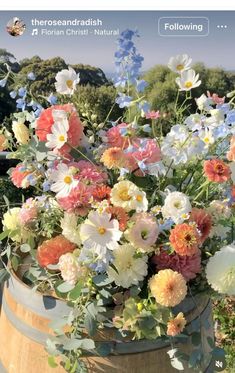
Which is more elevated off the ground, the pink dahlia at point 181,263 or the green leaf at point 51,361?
the pink dahlia at point 181,263

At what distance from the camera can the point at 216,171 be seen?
3.15 ft

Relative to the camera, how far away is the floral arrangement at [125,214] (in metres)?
0.91

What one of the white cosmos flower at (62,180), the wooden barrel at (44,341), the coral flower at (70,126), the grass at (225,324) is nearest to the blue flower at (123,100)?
the coral flower at (70,126)

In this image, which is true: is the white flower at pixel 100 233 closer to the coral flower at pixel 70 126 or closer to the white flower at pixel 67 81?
the coral flower at pixel 70 126

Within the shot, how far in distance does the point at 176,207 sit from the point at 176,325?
202mm

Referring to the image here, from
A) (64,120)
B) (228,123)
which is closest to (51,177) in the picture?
(64,120)

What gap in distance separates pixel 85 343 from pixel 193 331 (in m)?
0.21

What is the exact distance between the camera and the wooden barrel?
96 cm

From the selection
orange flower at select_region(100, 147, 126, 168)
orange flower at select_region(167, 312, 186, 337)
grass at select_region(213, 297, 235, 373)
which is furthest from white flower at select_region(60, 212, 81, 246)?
grass at select_region(213, 297, 235, 373)

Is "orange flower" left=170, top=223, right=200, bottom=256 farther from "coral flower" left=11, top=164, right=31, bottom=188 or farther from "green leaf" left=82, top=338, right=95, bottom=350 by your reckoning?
"coral flower" left=11, top=164, right=31, bottom=188

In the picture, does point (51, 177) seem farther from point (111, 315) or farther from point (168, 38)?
point (168, 38)

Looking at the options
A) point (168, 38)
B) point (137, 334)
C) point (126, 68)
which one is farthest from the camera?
point (168, 38)

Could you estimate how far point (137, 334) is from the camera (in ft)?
2.99

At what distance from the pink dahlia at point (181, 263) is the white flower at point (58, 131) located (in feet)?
A: 0.91
